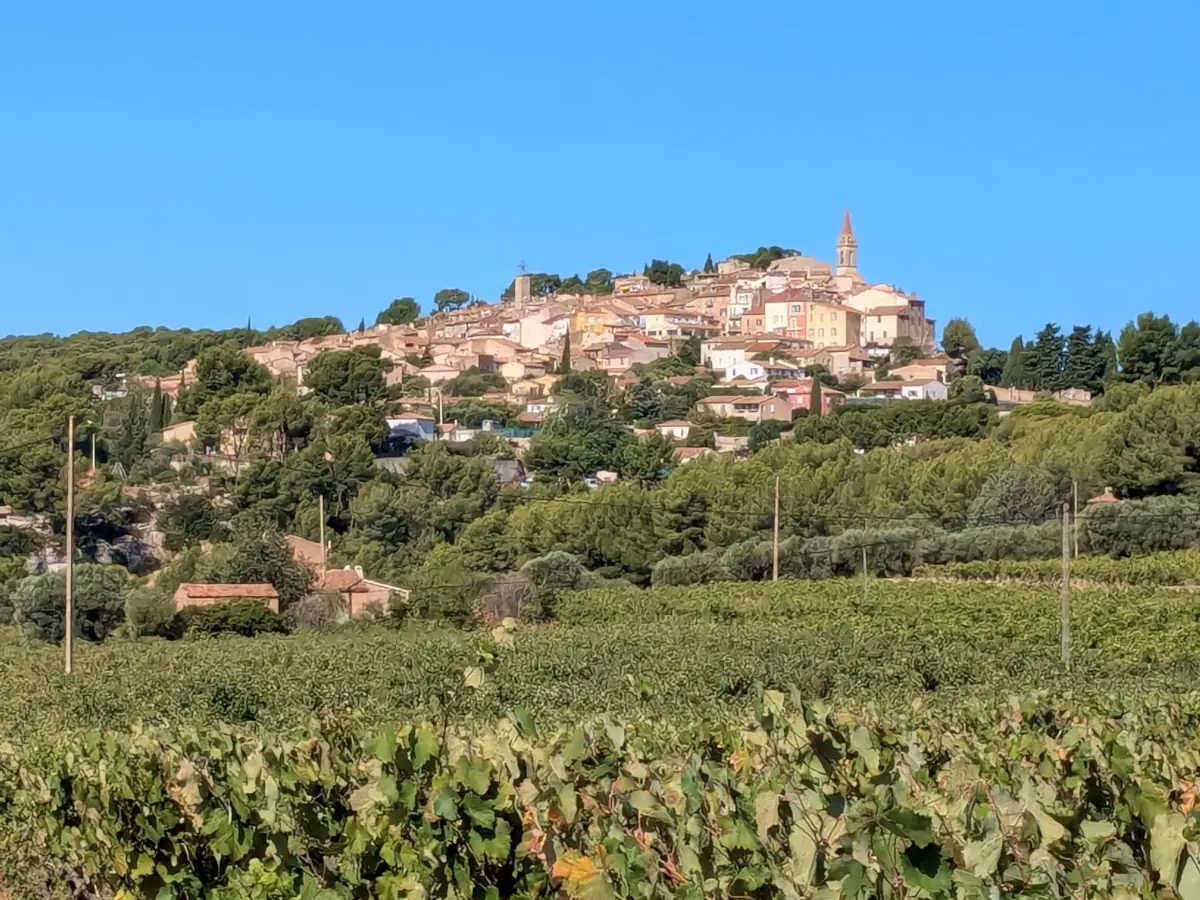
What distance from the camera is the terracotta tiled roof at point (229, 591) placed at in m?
31.5

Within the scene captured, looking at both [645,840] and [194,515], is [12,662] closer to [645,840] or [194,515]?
[645,840]

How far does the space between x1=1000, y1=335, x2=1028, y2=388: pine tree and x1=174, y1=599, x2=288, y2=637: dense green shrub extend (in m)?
55.3

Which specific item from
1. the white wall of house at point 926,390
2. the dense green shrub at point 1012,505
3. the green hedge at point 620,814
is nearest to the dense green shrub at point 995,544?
the dense green shrub at point 1012,505

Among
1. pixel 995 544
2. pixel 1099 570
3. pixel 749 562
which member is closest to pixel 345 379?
pixel 749 562

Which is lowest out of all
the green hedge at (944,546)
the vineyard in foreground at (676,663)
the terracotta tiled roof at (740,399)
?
the vineyard in foreground at (676,663)

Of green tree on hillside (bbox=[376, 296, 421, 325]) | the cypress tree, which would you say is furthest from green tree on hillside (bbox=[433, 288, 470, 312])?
the cypress tree

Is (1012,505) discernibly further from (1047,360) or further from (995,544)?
(1047,360)

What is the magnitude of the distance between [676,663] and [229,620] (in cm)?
1292

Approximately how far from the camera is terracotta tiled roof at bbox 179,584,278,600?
103ft

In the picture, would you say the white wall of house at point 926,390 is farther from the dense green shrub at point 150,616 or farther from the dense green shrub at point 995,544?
the dense green shrub at point 150,616

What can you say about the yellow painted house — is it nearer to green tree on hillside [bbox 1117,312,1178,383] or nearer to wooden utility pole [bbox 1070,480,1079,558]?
green tree on hillside [bbox 1117,312,1178,383]

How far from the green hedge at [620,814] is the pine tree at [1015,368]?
73.5m

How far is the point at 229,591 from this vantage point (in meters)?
31.9

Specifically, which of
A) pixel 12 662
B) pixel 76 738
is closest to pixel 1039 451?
pixel 12 662
